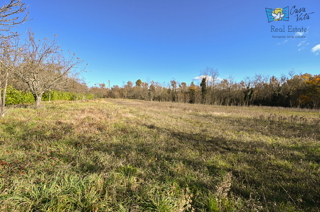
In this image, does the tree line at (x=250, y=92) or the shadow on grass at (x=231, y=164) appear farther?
the tree line at (x=250, y=92)

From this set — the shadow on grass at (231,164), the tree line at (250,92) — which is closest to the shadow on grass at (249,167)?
the shadow on grass at (231,164)

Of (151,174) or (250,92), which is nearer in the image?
(151,174)

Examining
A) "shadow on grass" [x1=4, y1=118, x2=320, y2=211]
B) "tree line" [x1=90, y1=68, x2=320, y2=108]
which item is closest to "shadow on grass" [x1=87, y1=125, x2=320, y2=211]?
"shadow on grass" [x1=4, y1=118, x2=320, y2=211]

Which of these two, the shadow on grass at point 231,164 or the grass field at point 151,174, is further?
the shadow on grass at point 231,164

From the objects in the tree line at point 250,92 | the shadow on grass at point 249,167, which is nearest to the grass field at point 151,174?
the shadow on grass at point 249,167

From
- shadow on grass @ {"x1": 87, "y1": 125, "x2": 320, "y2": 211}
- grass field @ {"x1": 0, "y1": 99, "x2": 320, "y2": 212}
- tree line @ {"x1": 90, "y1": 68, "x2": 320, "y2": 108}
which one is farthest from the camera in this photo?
tree line @ {"x1": 90, "y1": 68, "x2": 320, "y2": 108}

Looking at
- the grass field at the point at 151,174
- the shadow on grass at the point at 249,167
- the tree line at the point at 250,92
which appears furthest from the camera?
the tree line at the point at 250,92

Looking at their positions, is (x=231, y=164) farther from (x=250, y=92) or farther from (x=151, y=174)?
(x=250, y=92)

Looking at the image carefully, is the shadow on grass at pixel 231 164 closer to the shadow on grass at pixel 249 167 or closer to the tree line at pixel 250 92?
the shadow on grass at pixel 249 167

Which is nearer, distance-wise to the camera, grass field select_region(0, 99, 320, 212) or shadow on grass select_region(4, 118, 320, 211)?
grass field select_region(0, 99, 320, 212)

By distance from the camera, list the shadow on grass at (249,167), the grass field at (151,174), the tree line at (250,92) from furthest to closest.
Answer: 1. the tree line at (250,92)
2. the shadow on grass at (249,167)
3. the grass field at (151,174)

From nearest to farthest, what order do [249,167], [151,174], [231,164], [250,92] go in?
[151,174], [249,167], [231,164], [250,92]

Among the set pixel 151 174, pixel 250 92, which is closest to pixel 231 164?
pixel 151 174

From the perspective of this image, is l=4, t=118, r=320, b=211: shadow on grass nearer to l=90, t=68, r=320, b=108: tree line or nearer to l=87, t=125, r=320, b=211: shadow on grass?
l=87, t=125, r=320, b=211: shadow on grass
